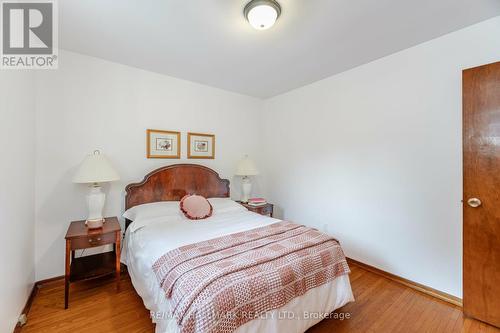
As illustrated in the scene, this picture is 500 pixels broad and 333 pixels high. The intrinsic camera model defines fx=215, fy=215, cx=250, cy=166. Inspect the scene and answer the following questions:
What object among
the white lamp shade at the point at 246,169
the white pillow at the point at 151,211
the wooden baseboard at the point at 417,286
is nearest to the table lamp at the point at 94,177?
the white pillow at the point at 151,211

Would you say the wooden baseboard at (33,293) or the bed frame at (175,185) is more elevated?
the bed frame at (175,185)

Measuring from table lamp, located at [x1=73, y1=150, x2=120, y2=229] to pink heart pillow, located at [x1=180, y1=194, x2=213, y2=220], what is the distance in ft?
2.42

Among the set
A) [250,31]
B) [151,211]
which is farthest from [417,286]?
[250,31]

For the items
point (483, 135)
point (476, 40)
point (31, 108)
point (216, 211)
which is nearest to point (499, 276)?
point (483, 135)

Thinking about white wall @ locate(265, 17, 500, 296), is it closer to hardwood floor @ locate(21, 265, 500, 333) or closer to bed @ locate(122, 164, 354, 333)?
hardwood floor @ locate(21, 265, 500, 333)

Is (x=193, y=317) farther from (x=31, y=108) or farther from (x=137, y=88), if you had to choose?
(x=137, y=88)

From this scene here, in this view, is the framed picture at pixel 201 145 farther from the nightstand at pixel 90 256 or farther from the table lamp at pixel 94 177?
the nightstand at pixel 90 256

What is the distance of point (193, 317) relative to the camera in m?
1.07

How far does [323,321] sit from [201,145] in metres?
2.56

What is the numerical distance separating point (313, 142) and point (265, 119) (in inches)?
47.0

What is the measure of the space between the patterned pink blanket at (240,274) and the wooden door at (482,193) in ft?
3.45

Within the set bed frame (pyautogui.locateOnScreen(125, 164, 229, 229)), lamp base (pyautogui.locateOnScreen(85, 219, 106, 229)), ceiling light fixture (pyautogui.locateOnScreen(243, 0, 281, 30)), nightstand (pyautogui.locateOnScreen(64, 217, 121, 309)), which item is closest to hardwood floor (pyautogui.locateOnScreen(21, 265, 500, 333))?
nightstand (pyautogui.locateOnScreen(64, 217, 121, 309))

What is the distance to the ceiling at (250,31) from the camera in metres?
1.64

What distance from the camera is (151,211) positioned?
2322 millimetres
